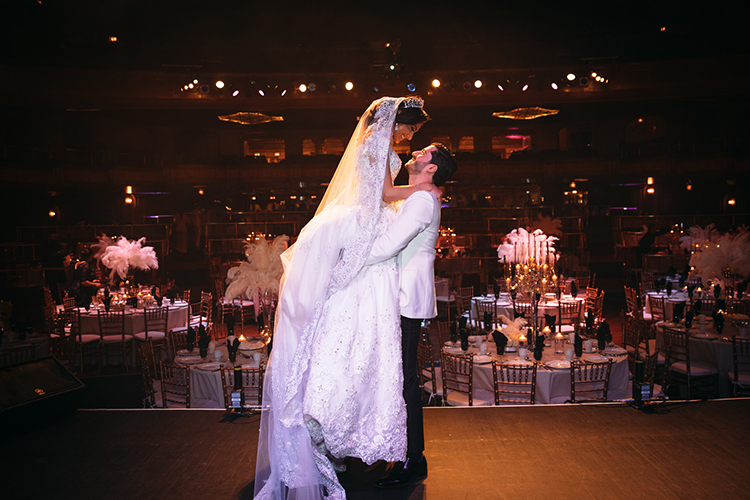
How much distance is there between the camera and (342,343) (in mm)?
2588

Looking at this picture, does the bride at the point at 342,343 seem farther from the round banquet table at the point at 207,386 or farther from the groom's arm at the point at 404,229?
the round banquet table at the point at 207,386

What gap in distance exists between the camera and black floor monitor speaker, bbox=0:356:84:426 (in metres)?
3.57

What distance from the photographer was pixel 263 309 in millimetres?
5527

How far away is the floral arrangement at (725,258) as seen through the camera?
23.5 ft

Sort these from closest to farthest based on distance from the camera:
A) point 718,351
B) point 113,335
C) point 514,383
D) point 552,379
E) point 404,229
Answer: point 404,229 < point 514,383 < point 552,379 < point 718,351 < point 113,335

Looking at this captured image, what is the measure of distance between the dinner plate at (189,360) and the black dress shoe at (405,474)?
2.56 metres

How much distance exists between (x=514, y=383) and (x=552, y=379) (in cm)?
39

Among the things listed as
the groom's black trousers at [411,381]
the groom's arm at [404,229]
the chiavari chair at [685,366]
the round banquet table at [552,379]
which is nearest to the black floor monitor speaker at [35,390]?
the groom's black trousers at [411,381]

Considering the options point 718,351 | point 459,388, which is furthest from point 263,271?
point 718,351

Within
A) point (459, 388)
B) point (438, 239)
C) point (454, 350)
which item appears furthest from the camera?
point (438, 239)

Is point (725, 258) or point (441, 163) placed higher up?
point (441, 163)

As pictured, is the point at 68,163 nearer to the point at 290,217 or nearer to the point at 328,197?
the point at 290,217

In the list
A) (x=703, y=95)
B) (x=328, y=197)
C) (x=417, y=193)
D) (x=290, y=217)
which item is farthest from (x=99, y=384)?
(x=703, y=95)

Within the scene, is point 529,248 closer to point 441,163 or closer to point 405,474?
point 441,163
